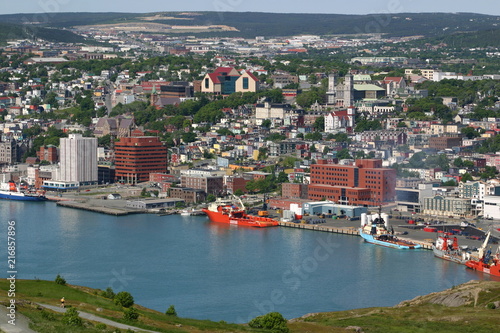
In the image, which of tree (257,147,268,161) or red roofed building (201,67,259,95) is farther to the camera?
red roofed building (201,67,259,95)

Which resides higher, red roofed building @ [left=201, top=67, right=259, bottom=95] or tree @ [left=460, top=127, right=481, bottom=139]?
red roofed building @ [left=201, top=67, right=259, bottom=95]

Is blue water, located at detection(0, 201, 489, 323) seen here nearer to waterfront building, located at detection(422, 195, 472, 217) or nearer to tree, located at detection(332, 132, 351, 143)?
waterfront building, located at detection(422, 195, 472, 217)

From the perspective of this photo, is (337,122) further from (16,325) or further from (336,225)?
(16,325)

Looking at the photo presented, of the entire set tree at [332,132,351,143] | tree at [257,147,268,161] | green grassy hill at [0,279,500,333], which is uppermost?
tree at [332,132,351,143]

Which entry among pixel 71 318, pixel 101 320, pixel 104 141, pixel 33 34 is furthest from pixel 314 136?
pixel 33 34

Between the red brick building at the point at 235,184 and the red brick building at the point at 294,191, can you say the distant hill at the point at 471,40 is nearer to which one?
the red brick building at the point at 235,184

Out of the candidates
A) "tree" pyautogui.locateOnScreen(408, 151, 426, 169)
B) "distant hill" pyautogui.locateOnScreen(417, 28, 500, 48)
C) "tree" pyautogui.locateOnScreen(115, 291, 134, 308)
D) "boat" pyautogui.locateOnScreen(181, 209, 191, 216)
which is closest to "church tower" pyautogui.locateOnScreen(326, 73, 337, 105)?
"tree" pyautogui.locateOnScreen(408, 151, 426, 169)

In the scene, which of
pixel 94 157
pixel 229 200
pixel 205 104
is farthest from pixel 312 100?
pixel 229 200

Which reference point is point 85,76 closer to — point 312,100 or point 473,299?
point 312,100
